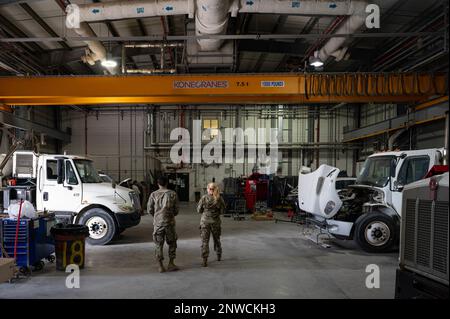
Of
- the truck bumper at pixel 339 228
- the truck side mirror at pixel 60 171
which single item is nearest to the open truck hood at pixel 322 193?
the truck bumper at pixel 339 228

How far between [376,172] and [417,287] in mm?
5777

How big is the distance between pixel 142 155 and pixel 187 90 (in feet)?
35.9

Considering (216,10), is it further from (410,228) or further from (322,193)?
(410,228)

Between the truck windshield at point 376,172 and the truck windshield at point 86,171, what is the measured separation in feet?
25.3

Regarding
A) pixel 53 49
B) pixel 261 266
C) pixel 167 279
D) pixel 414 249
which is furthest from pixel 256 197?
pixel 414 249

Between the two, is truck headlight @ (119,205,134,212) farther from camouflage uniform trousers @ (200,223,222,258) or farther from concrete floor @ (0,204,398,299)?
camouflage uniform trousers @ (200,223,222,258)

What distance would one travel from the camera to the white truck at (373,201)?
23.5 ft

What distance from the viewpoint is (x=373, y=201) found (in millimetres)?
7645

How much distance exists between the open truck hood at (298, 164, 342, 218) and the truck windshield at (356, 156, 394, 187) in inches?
48.0

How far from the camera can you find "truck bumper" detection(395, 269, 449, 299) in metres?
2.67

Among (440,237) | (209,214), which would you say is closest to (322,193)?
(209,214)

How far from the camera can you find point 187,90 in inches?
320

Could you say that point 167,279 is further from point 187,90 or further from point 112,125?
point 112,125

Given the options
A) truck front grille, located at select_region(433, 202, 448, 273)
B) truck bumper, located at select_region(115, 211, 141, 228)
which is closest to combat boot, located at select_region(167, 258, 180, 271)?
truck bumper, located at select_region(115, 211, 141, 228)
